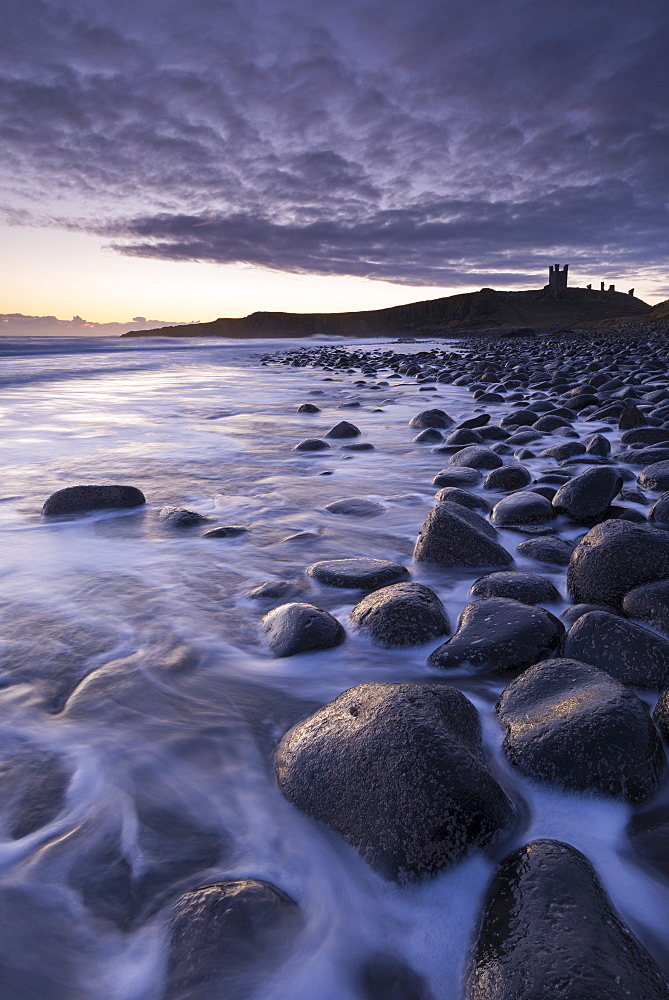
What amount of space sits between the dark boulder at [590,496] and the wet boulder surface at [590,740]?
164 cm

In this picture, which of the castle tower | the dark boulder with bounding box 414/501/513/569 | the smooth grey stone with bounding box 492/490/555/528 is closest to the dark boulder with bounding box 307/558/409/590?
the dark boulder with bounding box 414/501/513/569

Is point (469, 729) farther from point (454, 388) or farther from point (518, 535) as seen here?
point (454, 388)

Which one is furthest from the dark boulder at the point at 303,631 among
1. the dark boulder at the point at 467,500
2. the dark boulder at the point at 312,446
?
the dark boulder at the point at 312,446

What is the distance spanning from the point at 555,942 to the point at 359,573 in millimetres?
1550

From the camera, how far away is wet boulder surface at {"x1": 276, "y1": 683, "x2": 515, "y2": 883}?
109 cm

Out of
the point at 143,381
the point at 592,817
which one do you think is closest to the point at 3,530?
the point at 592,817

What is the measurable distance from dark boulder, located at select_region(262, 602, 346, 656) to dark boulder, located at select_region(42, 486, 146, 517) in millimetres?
1847

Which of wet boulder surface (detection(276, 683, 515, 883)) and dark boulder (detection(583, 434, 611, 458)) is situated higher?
dark boulder (detection(583, 434, 611, 458))

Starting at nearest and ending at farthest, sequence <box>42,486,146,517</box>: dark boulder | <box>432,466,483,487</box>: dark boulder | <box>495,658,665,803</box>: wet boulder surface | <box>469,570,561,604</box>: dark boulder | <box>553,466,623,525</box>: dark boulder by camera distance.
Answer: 1. <box>495,658,665,803</box>: wet boulder surface
2. <box>469,570,561,604</box>: dark boulder
3. <box>553,466,623,525</box>: dark boulder
4. <box>42,486,146,517</box>: dark boulder
5. <box>432,466,483,487</box>: dark boulder

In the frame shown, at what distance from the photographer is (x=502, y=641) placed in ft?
5.61

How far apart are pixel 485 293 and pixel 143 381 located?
66340mm

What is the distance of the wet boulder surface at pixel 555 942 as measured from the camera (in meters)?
0.80

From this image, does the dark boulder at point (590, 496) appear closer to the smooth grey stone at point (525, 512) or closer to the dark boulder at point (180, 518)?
the smooth grey stone at point (525, 512)

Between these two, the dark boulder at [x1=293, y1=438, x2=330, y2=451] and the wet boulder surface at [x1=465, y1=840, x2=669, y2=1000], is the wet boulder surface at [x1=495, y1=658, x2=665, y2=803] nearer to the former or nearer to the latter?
the wet boulder surface at [x1=465, y1=840, x2=669, y2=1000]
